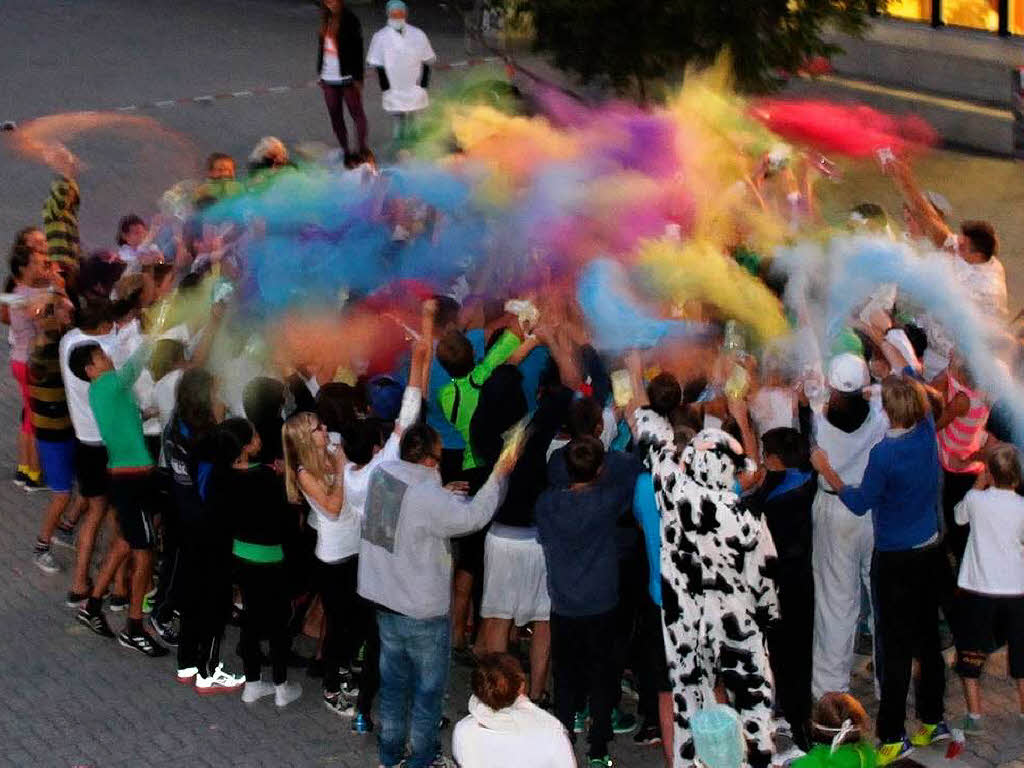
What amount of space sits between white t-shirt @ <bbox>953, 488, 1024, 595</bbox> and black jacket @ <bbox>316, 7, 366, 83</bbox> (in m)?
9.21

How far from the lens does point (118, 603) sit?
9727 millimetres

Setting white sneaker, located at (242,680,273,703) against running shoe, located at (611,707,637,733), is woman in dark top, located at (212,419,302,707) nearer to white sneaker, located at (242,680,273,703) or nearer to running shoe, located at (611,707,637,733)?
white sneaker, located at (242,680,273,703)

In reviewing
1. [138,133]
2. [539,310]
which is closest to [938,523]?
[539,310]

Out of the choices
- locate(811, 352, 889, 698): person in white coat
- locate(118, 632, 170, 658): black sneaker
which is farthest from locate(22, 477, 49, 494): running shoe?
locate(811, 352, 889, 698): person in white coat

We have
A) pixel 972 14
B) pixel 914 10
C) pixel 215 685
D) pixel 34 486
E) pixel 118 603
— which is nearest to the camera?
pixel 215 685

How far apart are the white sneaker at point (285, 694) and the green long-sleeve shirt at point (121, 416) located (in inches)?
53.1

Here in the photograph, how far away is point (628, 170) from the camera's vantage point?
10.2 m

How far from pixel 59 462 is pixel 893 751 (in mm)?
4777

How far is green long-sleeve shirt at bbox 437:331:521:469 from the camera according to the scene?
888cm

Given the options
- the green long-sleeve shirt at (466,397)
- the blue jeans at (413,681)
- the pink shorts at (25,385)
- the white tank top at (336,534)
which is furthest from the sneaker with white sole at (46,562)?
the blue jeans at (413,681)

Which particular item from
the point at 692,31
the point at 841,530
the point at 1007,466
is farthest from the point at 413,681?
the point at 692,31

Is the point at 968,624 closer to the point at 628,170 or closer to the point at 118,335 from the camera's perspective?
the point at 628,170

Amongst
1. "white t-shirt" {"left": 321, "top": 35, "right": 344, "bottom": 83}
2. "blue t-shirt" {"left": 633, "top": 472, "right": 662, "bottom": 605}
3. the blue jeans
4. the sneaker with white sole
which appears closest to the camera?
"blue t-shirt" {"left": 633, "top": 472, "right": 662, "bottom": 605}

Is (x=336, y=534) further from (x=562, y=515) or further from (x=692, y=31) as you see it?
(x=692, y=31)
